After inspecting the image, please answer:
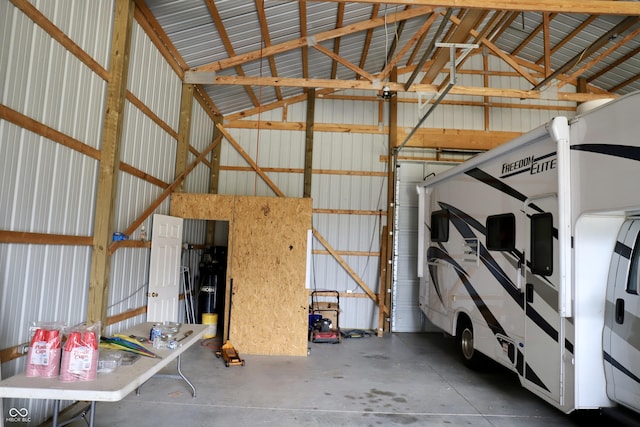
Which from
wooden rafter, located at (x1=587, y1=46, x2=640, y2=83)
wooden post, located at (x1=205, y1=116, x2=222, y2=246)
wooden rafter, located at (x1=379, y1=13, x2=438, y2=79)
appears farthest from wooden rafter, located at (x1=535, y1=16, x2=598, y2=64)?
wooden post, located at (x1=205, y1=116, x2=222, y2=246)

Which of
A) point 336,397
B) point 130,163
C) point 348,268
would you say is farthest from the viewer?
point 348,268

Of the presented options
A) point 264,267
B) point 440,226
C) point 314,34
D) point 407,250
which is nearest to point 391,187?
point 407,250

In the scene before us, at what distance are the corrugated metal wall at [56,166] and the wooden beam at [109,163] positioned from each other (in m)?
0.07

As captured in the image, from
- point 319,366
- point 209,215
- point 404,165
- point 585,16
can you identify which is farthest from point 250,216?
point 585,16

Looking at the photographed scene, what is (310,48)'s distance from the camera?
720 cm

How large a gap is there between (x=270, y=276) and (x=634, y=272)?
178 inches

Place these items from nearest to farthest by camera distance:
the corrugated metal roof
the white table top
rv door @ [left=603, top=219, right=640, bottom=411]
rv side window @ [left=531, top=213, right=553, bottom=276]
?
the white table top
rv door @ [left=603, top=219, right=640, bottom=411]
rv side window @ [left=531, top=213, right=553, bottom=276]
the corrugated metal roof

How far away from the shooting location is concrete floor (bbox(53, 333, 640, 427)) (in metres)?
3.87

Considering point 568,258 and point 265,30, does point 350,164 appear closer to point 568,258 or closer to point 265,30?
point 265,30

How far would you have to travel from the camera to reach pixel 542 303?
356 centimetres

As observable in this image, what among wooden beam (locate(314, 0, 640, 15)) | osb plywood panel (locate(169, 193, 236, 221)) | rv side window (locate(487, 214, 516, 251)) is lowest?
rv side window (locate(487, 214, 516, 251))

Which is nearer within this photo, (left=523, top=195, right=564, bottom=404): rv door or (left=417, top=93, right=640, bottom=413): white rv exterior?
(left=417, top=93, right=640, bottom=413): white rv exterior

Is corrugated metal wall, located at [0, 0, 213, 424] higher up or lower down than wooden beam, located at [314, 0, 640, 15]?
lower down

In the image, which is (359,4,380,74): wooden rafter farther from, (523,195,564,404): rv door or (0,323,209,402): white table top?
(0,323,209,402): white table top
